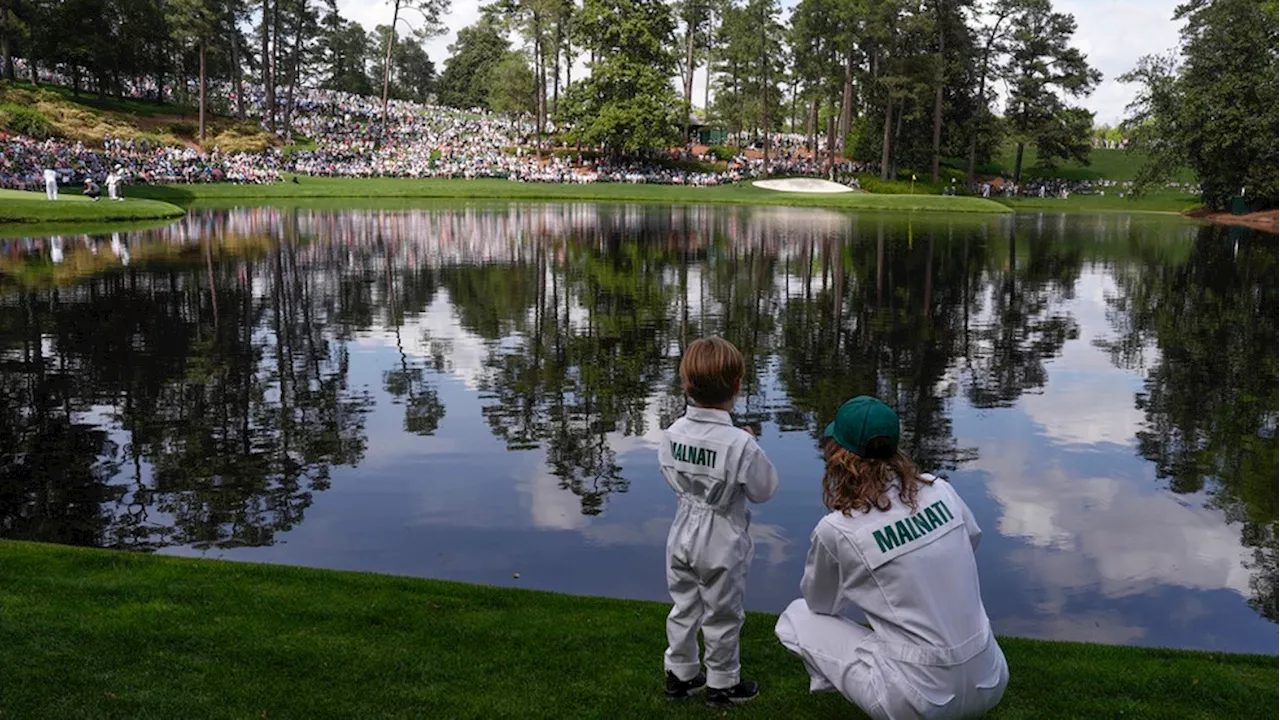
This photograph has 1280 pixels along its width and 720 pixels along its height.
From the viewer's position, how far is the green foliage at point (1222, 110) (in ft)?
177

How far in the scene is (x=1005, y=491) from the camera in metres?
8.48

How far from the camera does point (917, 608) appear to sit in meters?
3.45

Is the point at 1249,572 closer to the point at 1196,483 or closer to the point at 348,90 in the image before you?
the point at 1196,483

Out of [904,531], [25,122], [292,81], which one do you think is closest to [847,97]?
[292,81]

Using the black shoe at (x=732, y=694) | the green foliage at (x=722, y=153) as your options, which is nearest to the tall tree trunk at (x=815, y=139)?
the green foliage at (x=722, y=153)

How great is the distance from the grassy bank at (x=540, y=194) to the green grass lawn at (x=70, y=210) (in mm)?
11106

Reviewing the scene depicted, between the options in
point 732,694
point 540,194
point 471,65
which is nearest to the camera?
point 732,694

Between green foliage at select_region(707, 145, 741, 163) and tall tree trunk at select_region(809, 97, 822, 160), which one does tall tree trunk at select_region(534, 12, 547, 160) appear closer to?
green foliage at select_region(707, 145, 741, 163)

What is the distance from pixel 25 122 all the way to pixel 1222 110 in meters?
65.7

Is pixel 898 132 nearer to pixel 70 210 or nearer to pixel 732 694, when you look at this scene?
pixel 70 210

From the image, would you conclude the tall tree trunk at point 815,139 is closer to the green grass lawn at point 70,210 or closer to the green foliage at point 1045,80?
the green foliage at point 1045,80

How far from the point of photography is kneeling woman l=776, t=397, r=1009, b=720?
3451mm

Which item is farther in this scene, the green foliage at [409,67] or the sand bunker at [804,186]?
the green foliage at [409,67]

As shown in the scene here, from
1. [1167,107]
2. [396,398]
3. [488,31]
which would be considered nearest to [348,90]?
[488,31]
